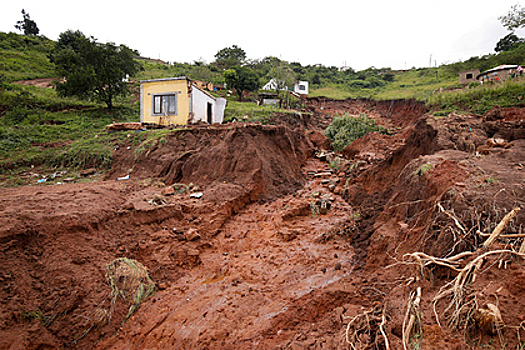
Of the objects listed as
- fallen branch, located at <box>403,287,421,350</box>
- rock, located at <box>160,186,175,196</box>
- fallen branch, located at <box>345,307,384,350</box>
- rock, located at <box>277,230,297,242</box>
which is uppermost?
rock, located at <box>160,186,175,196</box>

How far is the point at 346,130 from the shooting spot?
1738cm

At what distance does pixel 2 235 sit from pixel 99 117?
16398 millimetres

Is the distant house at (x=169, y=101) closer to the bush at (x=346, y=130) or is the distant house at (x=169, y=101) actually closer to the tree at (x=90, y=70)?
the tree at (x=90, y=70)

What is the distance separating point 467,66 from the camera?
33281 mm

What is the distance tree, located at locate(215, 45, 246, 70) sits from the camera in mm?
46550

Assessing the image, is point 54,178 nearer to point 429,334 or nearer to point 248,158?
point 248,158

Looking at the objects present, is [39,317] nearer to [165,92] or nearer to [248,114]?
[165,92]

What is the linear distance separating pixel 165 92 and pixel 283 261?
13.4 metres

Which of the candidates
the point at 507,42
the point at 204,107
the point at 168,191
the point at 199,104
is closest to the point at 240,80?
the point at 204,107

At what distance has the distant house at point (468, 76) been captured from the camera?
2583 centimetres

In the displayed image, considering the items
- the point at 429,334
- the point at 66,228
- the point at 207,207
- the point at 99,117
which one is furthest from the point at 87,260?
the point at 99,117

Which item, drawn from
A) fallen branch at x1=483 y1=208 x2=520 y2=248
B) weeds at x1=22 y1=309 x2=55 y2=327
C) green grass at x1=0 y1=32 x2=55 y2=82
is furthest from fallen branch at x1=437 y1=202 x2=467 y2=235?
green grass at x1=0 y1=32 x2=55 y2=82

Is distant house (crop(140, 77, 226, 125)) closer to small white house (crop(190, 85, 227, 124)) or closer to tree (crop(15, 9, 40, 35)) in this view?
small white house (crop(190, 85, 227, 124))

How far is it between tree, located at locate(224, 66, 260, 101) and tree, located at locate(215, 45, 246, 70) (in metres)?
20.8
